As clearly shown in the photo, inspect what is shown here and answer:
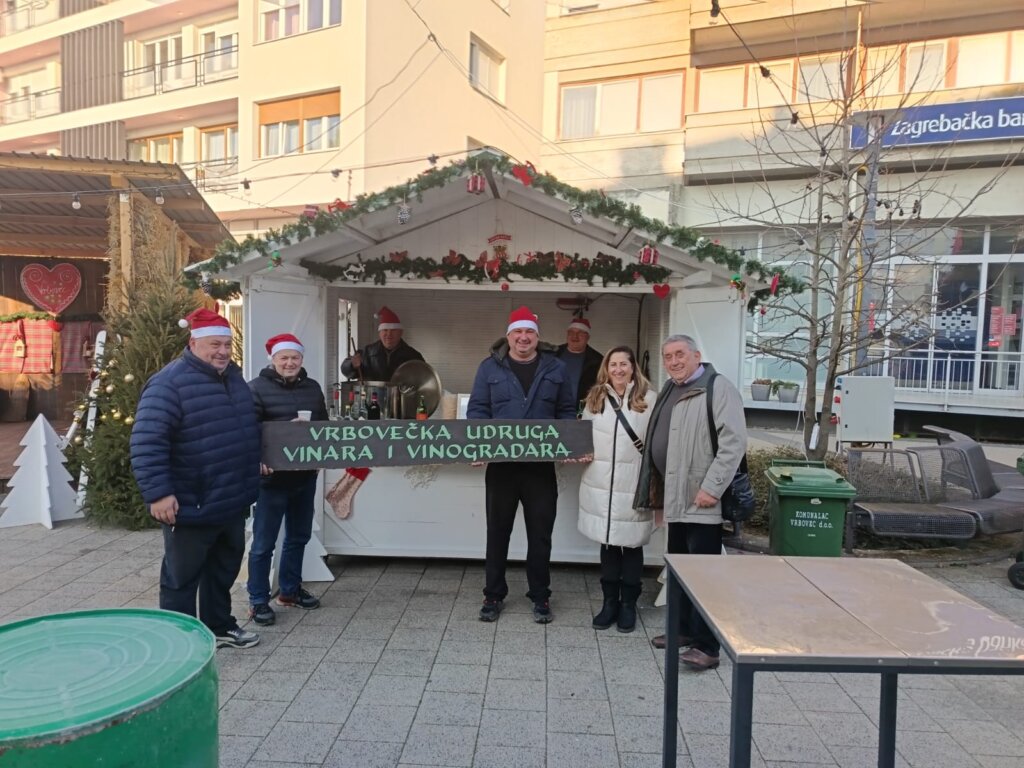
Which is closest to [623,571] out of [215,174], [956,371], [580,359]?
[580,359]

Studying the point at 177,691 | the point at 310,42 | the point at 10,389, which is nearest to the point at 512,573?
the point at 177,691

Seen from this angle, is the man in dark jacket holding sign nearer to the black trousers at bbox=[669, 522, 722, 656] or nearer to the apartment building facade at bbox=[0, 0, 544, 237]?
the black trousers at bbox=[669, 522, 722, 656]

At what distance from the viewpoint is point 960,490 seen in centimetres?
605

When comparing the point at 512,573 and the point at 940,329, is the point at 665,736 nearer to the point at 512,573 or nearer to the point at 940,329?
the point at 512,573

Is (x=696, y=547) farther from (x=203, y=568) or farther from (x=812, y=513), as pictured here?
(x=203, y=568)

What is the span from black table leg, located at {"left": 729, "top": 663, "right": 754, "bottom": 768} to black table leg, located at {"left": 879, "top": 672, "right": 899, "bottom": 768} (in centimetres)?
107

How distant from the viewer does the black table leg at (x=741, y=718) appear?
1701 mm

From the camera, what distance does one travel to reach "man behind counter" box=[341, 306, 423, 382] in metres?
5.92

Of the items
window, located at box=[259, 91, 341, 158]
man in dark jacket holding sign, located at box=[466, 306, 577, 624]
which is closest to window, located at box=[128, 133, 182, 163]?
window, located at box=[259, 91, 341, 158]

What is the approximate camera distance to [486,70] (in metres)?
19.1

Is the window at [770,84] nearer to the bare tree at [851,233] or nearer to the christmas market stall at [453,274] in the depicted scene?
the bare tree at [851,233]

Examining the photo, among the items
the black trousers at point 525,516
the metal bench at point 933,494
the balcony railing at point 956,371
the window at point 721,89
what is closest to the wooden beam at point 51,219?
the black trousers at point 525,516

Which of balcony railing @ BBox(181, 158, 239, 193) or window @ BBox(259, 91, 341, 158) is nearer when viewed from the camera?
window @ BBox(259, 91, 341, 158)

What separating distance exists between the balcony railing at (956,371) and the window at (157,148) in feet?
63.5
